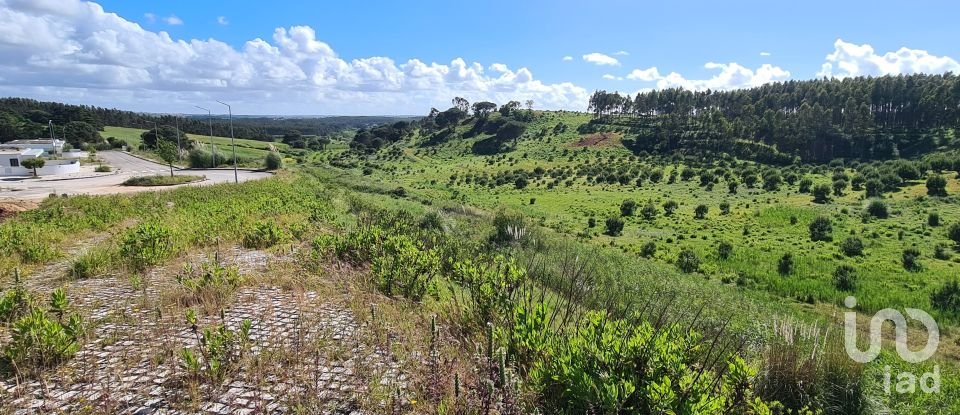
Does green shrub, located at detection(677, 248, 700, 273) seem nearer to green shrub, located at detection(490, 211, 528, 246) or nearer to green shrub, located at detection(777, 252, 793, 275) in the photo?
green shrub, located at detection(777, 252, 793, 275)

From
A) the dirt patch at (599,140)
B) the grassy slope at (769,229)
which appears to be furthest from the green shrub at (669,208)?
the dirt patch at (599,140)

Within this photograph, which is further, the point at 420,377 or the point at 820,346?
the point at 820,346

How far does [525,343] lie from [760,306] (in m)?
17.5

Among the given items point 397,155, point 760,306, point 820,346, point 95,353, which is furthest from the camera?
point 397,155

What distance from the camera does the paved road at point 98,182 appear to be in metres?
35.9

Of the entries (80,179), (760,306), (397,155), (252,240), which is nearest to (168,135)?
(397,155)

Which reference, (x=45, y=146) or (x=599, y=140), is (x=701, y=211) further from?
(x=45, y=146)

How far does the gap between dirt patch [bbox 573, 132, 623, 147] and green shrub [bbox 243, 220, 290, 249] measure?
9392 cm

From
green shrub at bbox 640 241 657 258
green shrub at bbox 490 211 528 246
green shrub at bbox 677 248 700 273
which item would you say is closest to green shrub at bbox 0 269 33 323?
green shrub at bbox 490 211 528 246

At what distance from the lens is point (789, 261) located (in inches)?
1049

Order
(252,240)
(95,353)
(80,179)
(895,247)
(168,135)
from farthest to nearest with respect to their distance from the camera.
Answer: (168,135) → (80,179) → (895,247) → (252,240) → (95,353)

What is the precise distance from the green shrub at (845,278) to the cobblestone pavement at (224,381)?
2410 cm

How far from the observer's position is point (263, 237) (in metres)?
13.3

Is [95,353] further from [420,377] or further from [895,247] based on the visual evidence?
[895,247]
